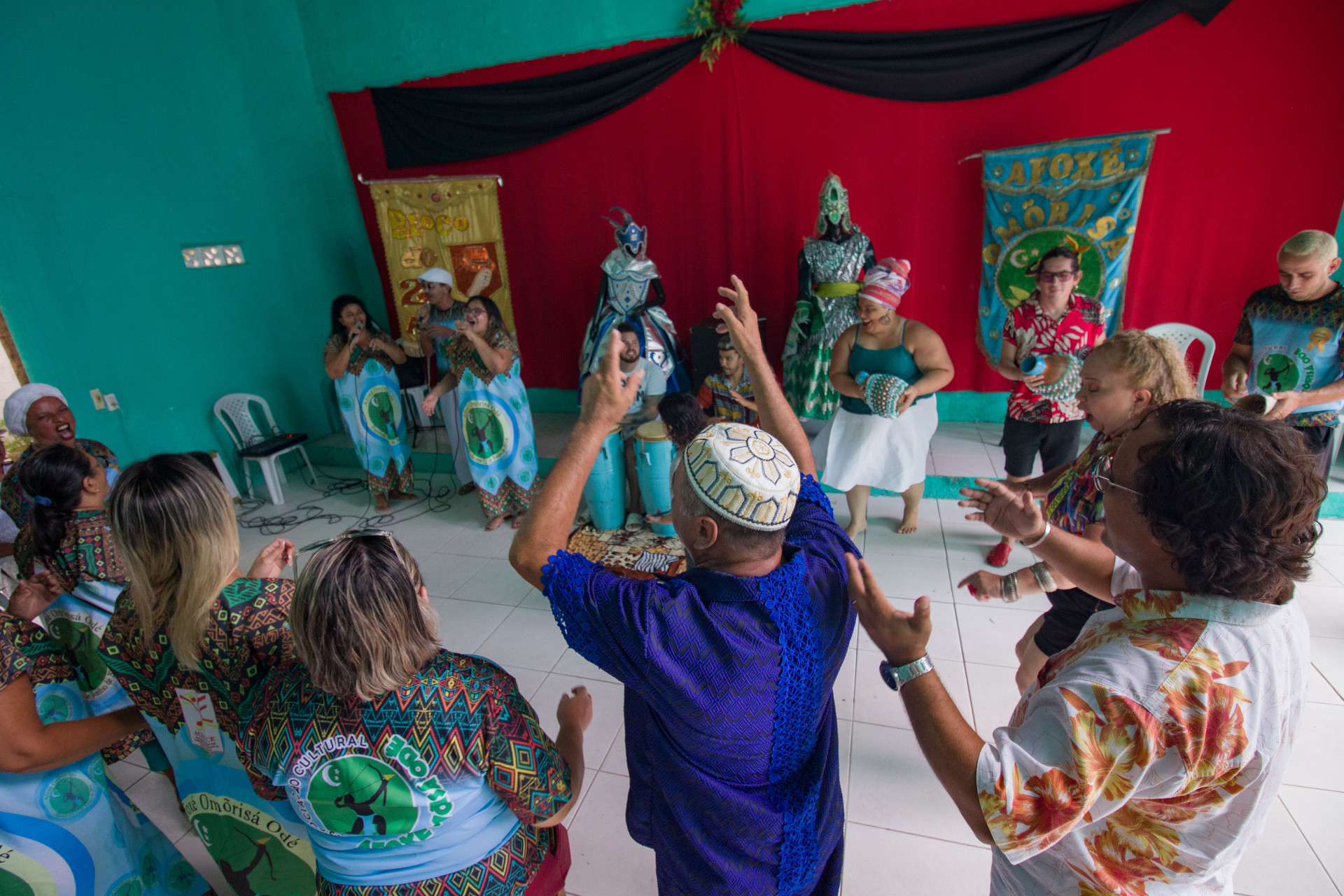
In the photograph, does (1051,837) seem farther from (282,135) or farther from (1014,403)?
(282,135)

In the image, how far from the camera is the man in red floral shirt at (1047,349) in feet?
8.98

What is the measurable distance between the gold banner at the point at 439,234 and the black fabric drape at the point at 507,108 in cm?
42

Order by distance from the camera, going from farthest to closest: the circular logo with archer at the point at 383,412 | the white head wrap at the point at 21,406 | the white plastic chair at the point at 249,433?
the white plastic chair at the point at 249,433
the circular logo with archer at the point at 383,412
the white head wrap at the point at 21,406

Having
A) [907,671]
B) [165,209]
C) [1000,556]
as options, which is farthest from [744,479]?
[165,209]

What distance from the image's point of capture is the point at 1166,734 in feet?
2.43

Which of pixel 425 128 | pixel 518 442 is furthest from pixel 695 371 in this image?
pixel 425 128

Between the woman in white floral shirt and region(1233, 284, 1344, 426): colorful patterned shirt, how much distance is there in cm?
260

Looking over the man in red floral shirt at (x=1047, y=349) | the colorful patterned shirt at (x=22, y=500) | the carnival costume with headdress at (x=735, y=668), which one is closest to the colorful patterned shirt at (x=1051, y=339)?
the man in red floral shirt at (x=1047, y=349)

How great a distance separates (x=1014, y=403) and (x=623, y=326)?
2272mm

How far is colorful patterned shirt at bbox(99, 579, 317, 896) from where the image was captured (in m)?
1.17

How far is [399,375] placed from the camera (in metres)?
5.03

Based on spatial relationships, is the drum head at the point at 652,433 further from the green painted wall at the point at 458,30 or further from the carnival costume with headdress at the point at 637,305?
the green painted wall at the point at 458,30

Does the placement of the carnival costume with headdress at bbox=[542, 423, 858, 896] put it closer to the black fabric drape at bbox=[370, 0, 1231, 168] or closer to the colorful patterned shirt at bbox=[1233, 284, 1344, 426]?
the colorful patterned shirt at bbox=[1233, 284, 1344, 426]

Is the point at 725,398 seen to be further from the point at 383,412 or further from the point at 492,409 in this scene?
the point at 383,412
